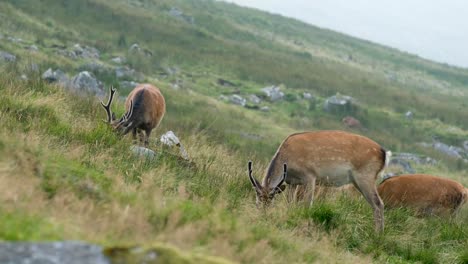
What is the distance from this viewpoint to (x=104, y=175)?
7.30 metres

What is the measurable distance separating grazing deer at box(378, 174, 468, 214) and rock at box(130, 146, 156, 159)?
3.99m

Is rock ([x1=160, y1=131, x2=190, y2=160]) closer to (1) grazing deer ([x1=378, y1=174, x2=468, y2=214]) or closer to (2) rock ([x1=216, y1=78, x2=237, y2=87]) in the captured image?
(1) grazing deer ([x1=378, y1=174, x2=468, y2=214])

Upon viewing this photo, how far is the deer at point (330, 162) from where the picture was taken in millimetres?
10273

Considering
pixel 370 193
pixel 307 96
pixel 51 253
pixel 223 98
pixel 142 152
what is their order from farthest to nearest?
pixel 307 96 < pixel 223 98 < pixel 370 193 < pixel 142 152 < pixel 51 253

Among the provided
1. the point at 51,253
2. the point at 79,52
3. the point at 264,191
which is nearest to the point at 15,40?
the point at 79,52

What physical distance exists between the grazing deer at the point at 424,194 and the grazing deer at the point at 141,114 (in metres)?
4.11

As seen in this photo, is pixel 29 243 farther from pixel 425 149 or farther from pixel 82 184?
pixel 425 149

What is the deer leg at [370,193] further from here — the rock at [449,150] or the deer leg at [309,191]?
the rock at [449,150]

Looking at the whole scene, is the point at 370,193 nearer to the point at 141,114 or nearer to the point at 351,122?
the point at 141,114

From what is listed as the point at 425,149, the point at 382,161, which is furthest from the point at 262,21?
the point at 382,161

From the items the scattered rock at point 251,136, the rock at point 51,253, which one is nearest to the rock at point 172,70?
the scattered rock at point 251,136

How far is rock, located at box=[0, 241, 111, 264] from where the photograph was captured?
158 inches

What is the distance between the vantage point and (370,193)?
1022cm

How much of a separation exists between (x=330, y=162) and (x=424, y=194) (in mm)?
2072
